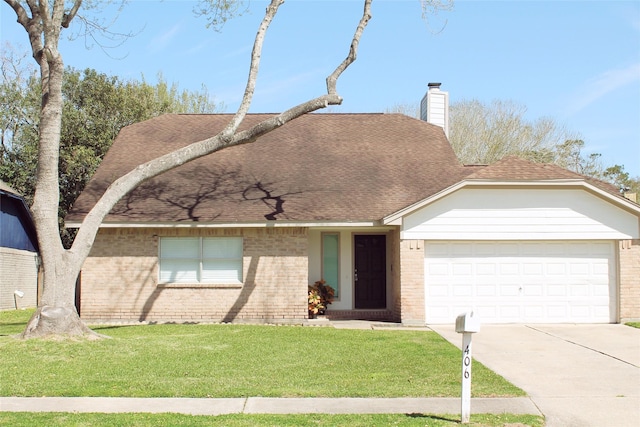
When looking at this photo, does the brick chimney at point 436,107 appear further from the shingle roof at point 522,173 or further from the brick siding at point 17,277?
the brick siding at point 17,277

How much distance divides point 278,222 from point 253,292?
2.07 metres

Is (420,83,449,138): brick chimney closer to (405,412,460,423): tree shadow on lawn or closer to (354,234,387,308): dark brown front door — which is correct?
(354,234,387,308): dark brown front door

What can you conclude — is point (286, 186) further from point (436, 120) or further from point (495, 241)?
point (436, 120)

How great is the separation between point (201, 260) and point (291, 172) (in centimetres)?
392

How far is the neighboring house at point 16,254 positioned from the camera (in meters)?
27.4

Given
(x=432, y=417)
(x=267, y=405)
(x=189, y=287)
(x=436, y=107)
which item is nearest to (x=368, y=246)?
(x=189, y=287)

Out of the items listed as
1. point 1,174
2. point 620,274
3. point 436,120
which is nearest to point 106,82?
point 1,174

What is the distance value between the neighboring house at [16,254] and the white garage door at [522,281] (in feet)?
57.0

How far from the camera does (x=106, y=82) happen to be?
35.6 metres

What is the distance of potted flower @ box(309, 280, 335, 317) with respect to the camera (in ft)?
63.3

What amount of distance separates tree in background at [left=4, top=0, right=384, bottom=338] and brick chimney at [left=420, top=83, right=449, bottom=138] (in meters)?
10.1

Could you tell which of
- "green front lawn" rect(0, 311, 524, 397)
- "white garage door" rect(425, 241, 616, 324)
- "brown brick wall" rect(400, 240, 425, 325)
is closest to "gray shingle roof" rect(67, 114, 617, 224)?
"brown brick wall" rect(400, 240, 425, 325)

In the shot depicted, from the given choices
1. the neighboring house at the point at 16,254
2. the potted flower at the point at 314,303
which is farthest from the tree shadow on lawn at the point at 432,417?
the neighboring house at the point at 16,254

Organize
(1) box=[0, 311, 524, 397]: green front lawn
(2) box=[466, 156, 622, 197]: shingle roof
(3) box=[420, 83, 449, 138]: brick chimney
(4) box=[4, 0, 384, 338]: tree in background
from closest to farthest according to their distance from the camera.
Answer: (1) box=[0, 311, 524, 397]: green front lawn, (4) box=[4, 0, 384, 338]: tree in background, (2) box=[466, 156, 622, 197]: shingle roof, (3) box=[420, 83, 449, 138]: brick chimney
